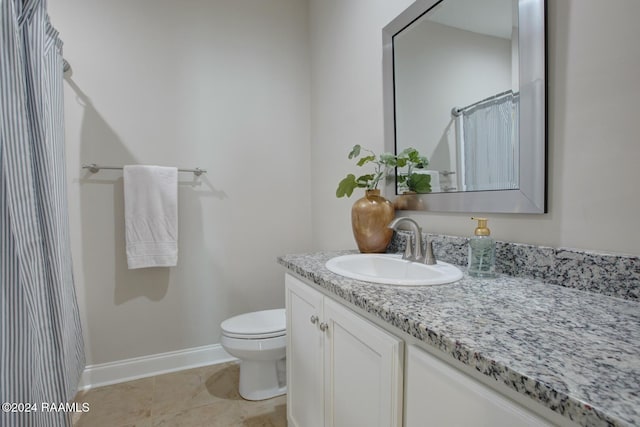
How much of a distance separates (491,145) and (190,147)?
176cm

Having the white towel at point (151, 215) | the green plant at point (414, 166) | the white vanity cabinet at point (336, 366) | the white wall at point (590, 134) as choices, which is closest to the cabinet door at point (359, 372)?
the white vanity cabinet at point (336, 366)

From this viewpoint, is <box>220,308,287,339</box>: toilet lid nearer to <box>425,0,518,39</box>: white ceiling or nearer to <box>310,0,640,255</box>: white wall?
<box>310,0,640,255</box>: white wall

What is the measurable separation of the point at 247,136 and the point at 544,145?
1.78 m

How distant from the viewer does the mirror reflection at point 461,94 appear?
0.98m

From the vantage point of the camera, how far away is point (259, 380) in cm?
171

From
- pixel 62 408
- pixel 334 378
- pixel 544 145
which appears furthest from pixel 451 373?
pixel 62 408

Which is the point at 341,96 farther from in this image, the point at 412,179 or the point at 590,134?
the point at 590,134

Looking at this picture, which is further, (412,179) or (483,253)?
(412,179)

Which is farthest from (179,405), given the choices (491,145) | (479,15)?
(479,15)

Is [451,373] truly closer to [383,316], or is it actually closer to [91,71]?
[383,316]

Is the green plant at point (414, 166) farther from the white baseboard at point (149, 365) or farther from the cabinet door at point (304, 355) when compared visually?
the white baseboard at point (149, 365)

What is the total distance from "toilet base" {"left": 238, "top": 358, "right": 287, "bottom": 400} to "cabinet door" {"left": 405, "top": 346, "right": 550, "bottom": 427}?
4.09 ft

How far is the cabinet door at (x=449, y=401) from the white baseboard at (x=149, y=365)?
1.78 m

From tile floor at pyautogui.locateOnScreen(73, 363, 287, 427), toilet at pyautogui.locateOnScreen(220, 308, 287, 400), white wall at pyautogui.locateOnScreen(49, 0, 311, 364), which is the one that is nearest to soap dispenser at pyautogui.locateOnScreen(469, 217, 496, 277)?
toilet at pyautogui.locateOnScreen(220, 308, 287, 400)
